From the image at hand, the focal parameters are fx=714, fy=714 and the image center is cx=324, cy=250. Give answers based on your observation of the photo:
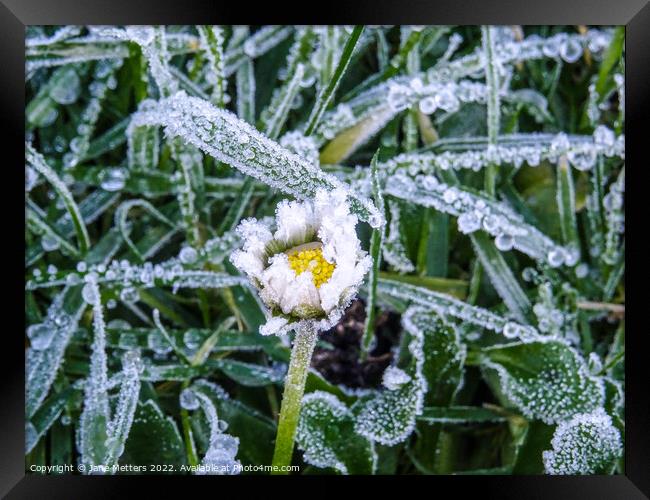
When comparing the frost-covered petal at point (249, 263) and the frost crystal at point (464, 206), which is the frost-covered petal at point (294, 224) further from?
the frost crystal at point (464, 206)

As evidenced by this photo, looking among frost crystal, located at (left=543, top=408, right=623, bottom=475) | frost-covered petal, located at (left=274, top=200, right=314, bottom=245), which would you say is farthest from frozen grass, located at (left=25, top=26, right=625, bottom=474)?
frost-covered petal, located at (left=274, top=200, right=314, bottom=245)

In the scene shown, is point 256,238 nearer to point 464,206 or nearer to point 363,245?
point 363,245

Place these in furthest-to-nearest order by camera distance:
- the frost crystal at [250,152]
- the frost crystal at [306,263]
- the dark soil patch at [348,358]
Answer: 1. the dark soil patch at [348,358]
2. the frost crystal at [250,152]
3. the frost crystal at [306,263]

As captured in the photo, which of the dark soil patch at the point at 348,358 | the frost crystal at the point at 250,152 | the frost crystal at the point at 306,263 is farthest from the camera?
the dark soil patch at the point at 348,358

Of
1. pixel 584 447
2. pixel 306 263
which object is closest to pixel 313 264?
pixel 306 263

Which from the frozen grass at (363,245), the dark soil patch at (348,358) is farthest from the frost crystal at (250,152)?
the dark soil patch at (348,358)

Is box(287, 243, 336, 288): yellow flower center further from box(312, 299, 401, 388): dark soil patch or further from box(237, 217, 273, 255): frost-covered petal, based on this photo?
box(312, 299, 401, 388): dark soil patch
